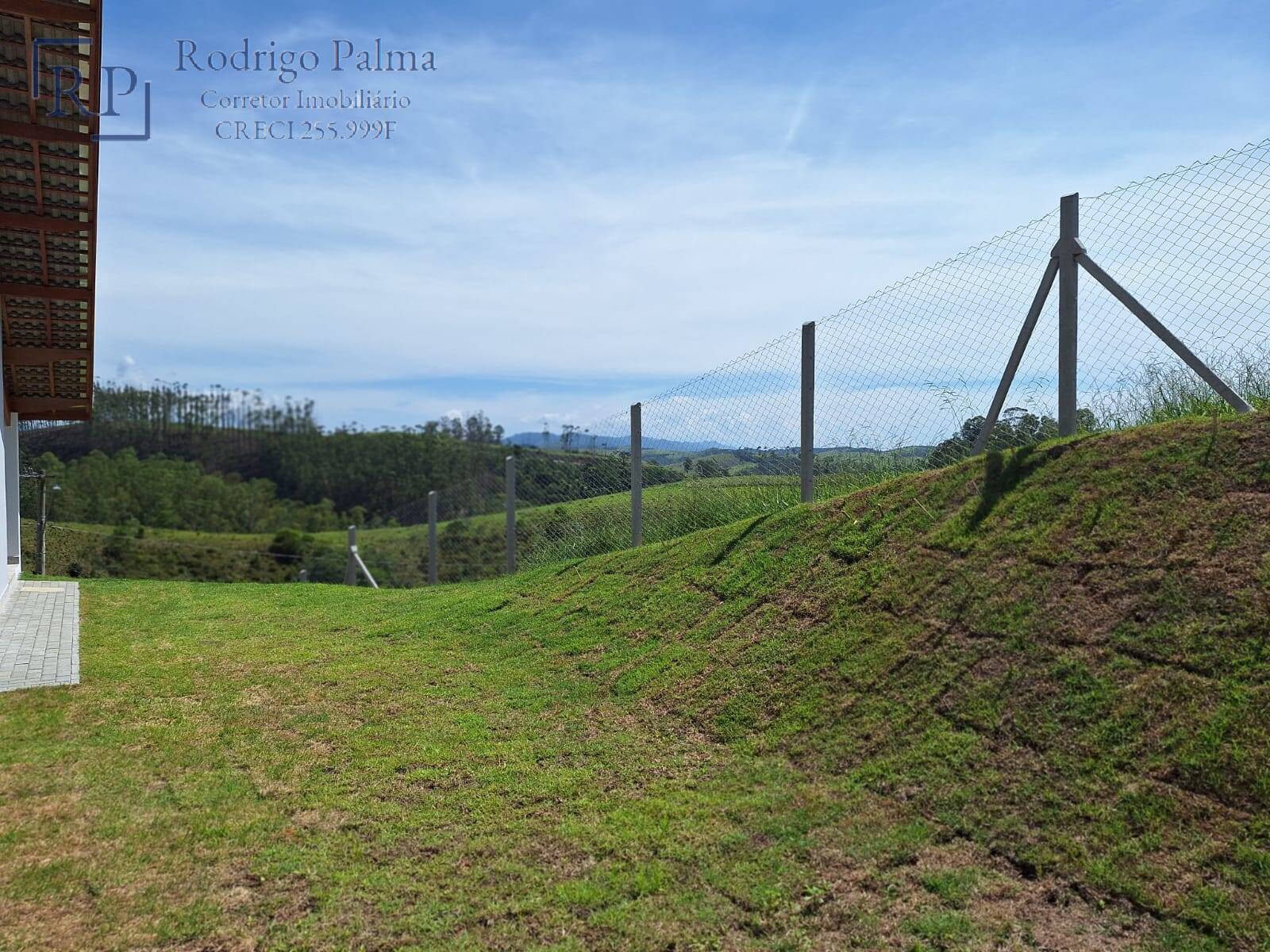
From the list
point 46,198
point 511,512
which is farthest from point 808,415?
point 46,198

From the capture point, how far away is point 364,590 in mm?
12820

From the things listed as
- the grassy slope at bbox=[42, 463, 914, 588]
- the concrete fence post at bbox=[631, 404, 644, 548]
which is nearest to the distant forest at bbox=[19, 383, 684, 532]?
the grassy slope at bbox=[42, 463, 914, 588]

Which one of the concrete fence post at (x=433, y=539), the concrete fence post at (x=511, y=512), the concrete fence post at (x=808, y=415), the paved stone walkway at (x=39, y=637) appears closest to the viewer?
the paved stone walkway at (x=39, y=637)

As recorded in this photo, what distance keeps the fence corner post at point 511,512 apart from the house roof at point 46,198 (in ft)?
19.2

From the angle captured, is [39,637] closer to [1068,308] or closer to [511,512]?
[511,512]

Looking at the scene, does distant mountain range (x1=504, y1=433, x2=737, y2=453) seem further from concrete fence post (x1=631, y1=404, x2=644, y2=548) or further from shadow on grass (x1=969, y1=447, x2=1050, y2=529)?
shadow on grass (x1=969, y1=447, x2=1050, y2=529)

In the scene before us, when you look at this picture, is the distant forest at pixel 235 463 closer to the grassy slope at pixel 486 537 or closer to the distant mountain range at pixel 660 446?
the grassy slope at pixel 486 537

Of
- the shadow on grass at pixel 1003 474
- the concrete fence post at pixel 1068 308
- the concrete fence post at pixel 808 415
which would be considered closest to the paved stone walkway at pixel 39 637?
the concrete fence post at pixel 808 415

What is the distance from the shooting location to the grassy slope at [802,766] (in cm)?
282

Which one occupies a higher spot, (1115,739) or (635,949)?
(1115,739)

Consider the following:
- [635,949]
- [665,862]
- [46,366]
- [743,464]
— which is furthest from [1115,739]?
[46,366]

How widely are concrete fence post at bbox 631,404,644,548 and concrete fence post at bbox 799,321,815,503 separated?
2687 millimetres

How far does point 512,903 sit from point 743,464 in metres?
5.89

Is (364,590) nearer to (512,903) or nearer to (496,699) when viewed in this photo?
(496,699)
